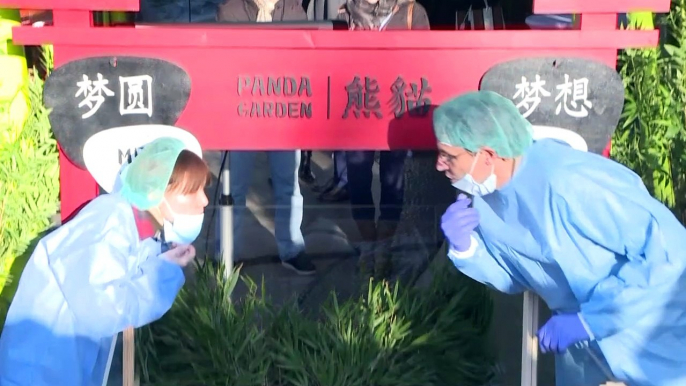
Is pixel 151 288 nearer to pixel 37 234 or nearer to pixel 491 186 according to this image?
pixel 37 234

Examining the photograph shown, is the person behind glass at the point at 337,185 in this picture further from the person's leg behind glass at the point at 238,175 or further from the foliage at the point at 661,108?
the foliage at the point at 661,108

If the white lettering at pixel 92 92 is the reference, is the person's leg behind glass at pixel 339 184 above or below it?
below

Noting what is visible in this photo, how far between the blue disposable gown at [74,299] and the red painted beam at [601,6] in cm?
137

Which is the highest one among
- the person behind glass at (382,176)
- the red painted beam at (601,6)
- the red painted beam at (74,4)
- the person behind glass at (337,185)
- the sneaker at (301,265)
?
the red painted beam at (601,6)

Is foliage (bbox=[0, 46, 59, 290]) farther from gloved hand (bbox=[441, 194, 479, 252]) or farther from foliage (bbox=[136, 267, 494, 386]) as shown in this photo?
gloved hand (bbox=[441, 194, 479, 252])

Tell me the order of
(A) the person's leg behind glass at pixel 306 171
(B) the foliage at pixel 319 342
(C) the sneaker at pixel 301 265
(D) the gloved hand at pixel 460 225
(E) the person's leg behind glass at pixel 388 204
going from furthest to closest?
(A) the person's leg behind glass at pixel 306 171 → (C) the sneaker at pixel 301 265 → (E) the person's leg behind glass at pixel 388 204 → (B) the foliage at pixel 319 342 → (D) the gloved hand at pixel 460 225

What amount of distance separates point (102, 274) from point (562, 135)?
1404 mm

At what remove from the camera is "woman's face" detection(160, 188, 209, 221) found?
8.12 feet

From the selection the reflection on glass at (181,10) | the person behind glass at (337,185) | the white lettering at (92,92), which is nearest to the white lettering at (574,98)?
the white lettering at (92,92)

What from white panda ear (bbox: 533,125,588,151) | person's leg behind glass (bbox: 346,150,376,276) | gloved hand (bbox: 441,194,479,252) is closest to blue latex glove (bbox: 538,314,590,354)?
gloved hand (bbox: 441,194,479,252)

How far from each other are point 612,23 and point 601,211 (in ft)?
2.39

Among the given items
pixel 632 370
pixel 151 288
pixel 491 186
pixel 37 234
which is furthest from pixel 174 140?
pixel 632 370

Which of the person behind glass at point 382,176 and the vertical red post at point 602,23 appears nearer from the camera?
the vertical red post at point 602,23

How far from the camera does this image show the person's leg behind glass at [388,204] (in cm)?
436
